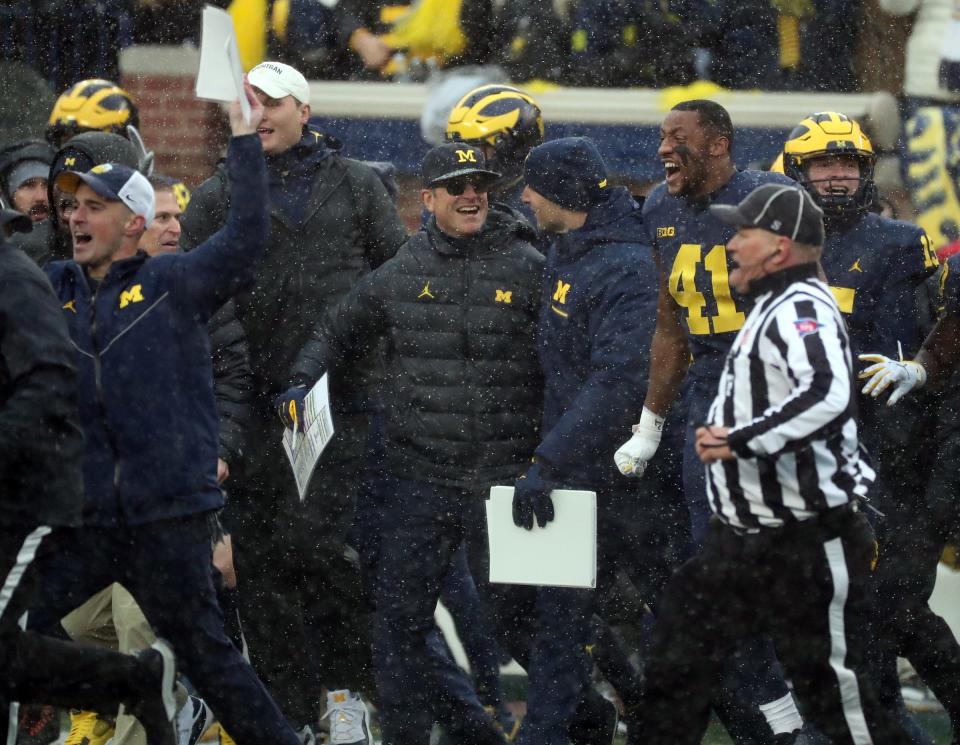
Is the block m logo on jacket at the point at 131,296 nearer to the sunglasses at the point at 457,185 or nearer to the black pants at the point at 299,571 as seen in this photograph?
the sunglasses at the point at 457,185

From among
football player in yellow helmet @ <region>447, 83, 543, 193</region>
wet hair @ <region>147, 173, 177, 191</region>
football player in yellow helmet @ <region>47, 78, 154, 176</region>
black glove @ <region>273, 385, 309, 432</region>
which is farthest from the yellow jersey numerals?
football player in yellow helmet @ <region>47, 78, 154, 176</region>

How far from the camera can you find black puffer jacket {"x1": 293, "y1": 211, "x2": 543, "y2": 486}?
6609 mm

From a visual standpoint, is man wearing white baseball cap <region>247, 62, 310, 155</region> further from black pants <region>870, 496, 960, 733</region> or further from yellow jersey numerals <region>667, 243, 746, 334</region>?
black pants <region>870, 496, 960, 733</region>

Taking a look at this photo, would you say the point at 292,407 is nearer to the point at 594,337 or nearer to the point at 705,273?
the point at 594,337

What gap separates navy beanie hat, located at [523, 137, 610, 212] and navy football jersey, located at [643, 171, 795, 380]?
0.27 metres

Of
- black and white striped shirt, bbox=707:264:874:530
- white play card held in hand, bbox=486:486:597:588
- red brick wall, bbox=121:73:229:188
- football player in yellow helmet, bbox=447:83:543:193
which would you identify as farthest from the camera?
red brick wall, bbox=121:73:229:188

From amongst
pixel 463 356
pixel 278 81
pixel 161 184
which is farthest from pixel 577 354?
pixel 161 184

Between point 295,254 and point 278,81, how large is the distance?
0.64 metres

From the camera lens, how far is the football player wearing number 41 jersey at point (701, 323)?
650 cm

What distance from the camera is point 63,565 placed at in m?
5.72

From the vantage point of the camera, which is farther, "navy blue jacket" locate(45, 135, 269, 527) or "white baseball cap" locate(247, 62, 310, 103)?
"white baseball cap" locate(247, 62, 310, 103)

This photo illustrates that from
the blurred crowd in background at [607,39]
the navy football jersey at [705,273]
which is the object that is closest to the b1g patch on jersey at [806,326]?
the navy football jersey at [705,273]

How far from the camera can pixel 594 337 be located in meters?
6.47

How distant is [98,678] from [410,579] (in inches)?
49.6
